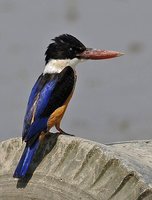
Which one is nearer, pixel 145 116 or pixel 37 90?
pixel 37 90

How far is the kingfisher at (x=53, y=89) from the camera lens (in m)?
4.89

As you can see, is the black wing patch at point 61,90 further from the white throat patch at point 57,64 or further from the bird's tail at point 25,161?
the bird's tail at point 25,161

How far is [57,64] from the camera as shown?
5.23 metres

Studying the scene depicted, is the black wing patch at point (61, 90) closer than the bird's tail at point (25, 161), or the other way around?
the bird's tail at point (25, 161)

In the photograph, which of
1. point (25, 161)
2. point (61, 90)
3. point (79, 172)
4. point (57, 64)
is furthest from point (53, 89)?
point (79, 172)

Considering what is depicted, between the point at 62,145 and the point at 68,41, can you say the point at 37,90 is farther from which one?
the point at 62,145

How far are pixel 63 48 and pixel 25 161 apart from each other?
3.11ft

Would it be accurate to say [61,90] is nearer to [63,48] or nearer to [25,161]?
[63,48]

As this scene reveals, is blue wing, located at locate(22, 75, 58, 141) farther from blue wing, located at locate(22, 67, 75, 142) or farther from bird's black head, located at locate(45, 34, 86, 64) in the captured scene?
bird's black head, located at locate(45, 34, 86, 64)

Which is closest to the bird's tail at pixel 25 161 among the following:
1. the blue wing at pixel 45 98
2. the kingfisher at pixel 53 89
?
the kingfisher at pixel 53 89

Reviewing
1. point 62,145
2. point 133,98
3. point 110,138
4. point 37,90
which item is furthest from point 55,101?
point 133,98

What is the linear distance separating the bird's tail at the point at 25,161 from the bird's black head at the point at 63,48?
71cm

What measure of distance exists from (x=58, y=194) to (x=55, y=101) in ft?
2.81

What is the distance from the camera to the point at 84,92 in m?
9.82
